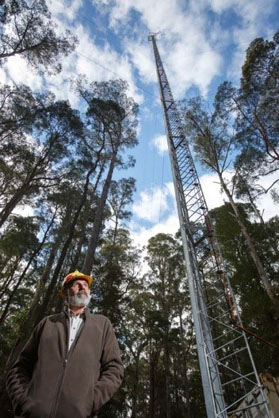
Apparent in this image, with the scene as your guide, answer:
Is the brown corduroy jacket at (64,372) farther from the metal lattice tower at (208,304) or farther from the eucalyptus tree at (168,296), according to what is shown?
the eucalyptus tree at (168,296)

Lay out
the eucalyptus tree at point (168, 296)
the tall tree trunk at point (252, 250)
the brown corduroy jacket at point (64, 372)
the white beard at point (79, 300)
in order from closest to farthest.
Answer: the brown corduroy jacket at point (64, 372) → the white beard at point (79, 300) → the tall tree trunk at point (252, 250) → the eucalyptus tree at point (168, 296)

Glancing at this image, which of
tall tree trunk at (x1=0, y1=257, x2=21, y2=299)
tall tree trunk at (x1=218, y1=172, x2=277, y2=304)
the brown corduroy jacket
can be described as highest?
tall tree trunk at (x1=0, y1=257, x2=21, y2=299)

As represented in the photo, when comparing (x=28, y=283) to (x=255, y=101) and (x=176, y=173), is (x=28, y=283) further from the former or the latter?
(x=255, y=101)

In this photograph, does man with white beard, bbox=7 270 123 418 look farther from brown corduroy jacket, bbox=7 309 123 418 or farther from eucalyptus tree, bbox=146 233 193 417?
eucalyptus tree, bbox=146 233 193 417

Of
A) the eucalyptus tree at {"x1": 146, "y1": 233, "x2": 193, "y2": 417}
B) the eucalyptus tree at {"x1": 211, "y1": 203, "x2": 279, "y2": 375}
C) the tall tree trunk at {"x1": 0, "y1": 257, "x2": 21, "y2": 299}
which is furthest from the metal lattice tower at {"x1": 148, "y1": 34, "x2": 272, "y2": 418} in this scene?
the tall tree trunk at {"x1": 0, "y1": 257, "x2": 21, "y2": 299}

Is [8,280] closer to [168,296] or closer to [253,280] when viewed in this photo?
[168,296]

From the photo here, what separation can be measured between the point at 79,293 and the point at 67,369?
2.18 ft

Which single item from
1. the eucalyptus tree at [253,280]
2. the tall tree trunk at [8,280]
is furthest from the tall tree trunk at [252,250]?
the tall tree trunk at [8,280]

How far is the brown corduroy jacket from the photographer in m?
1.30

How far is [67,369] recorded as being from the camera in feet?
4.73

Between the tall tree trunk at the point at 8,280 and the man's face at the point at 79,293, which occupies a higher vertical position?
the tall tree trunk at the point at 8,280

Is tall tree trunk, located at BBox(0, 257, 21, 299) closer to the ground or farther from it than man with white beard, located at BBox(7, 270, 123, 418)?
A: farther from it

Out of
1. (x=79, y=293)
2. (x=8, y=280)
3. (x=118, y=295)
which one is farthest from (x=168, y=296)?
(x=79, y=293)

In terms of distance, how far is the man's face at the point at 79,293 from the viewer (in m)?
2.00
